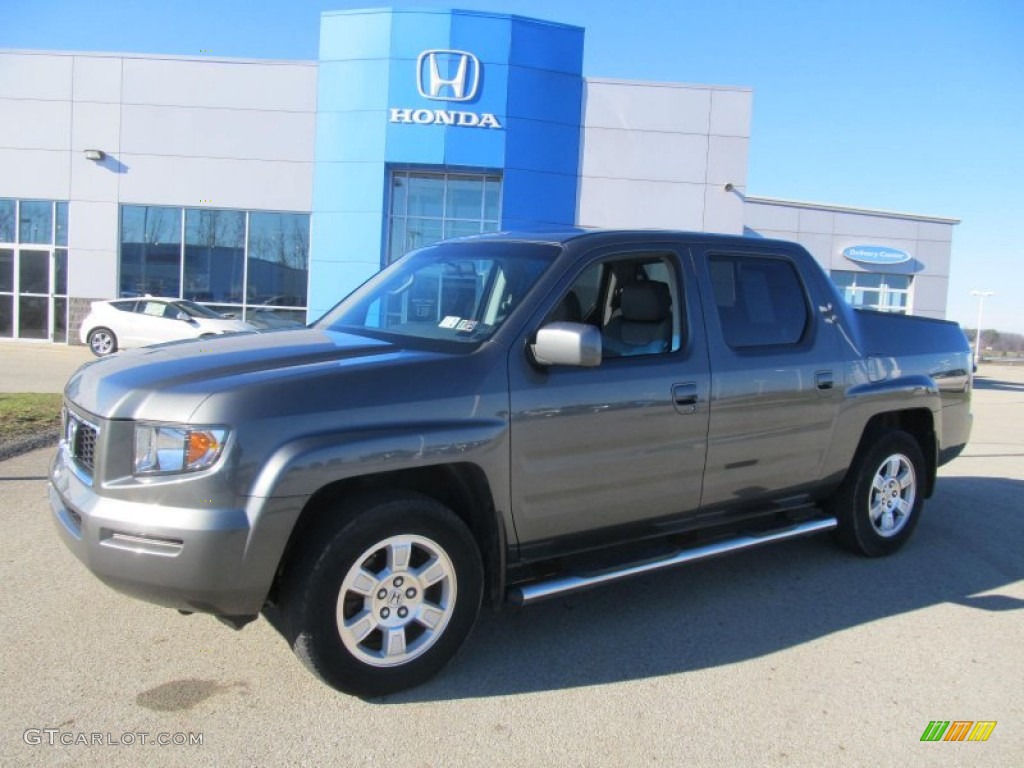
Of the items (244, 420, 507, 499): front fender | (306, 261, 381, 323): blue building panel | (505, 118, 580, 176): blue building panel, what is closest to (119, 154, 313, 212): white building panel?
(306, 261, 381, 323): blue building panel

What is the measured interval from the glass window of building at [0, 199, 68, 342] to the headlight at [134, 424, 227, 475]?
22.3 m

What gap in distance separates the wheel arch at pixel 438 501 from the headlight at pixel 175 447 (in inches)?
16.3

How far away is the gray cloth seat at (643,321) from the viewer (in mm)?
4031

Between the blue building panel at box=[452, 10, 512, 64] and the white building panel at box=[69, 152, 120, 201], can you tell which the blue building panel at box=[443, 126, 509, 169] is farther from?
the white building panel at box=[69, 152, 120, 201]

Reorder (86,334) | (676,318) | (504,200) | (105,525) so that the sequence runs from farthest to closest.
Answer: (504,200) → (86,334) → (676,318) → (105,525)

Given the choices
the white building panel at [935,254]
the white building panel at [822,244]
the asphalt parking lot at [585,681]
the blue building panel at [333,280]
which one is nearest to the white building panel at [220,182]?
the blue building panel at [333,280]

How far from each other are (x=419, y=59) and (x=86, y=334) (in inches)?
421

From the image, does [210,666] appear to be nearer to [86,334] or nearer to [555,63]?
[86,334]

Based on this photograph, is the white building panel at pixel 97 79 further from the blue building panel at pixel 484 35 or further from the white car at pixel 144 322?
the blue building panel at pixel 484 35

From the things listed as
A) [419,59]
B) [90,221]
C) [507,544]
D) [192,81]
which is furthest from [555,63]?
[507,544]

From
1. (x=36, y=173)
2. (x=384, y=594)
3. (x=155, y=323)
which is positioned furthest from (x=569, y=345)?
(x=36, y=173)

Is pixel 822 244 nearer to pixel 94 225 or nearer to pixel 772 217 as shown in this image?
pixel 772 217

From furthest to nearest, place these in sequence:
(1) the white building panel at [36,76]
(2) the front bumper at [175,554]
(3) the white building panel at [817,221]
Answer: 1. (3) the white building panel at [817,221]
2. (1) the white building panel at [36,76]
3. (2) the front bumper at [175,554]

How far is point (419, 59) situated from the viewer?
19844 mm
